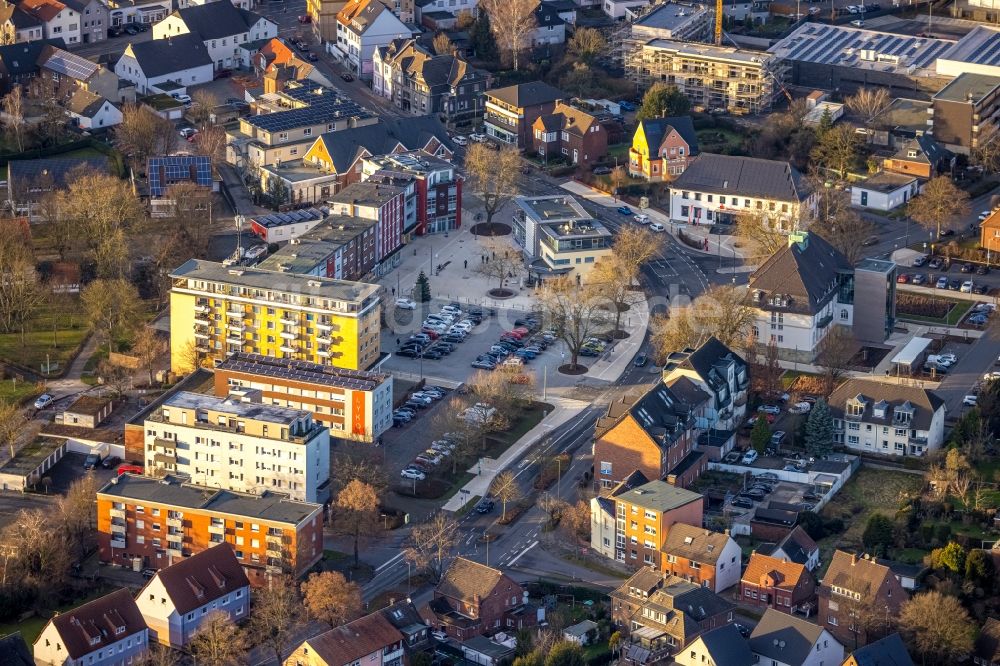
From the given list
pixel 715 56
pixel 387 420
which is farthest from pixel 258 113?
pixel 387 420

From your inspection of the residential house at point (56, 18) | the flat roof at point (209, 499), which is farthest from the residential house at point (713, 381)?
the residential house at point (56, 18)

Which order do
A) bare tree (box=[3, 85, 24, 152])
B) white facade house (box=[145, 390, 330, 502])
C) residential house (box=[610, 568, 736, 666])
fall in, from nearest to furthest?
residential house (box=[610, 568, 736, 666]), white facade house (box=[145, 390, 330, 502]), bare tree (box=[3, 85, 24, 152])

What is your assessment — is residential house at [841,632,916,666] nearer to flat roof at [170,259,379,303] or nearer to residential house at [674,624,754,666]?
residential house at [674,624,754,666]

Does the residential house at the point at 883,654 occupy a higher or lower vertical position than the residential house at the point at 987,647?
higher

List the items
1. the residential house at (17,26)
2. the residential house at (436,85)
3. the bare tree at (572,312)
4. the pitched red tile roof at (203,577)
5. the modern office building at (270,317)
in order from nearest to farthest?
the pitched red tile roof at (203,577)
the modern office building at (270,317)
the bare tree at (572,312)
the residential house at (436,85)
the residential house at (17,26)

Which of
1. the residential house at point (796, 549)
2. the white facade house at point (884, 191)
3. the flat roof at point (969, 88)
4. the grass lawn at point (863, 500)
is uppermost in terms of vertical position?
the flat roof at point (969, 88)

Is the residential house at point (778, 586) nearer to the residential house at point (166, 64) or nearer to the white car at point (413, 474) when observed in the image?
the white car at point (413, 474)

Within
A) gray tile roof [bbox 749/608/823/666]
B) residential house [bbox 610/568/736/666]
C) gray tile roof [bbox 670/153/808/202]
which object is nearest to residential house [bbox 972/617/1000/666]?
gray tile roof [bbox 749/608/823/666]
